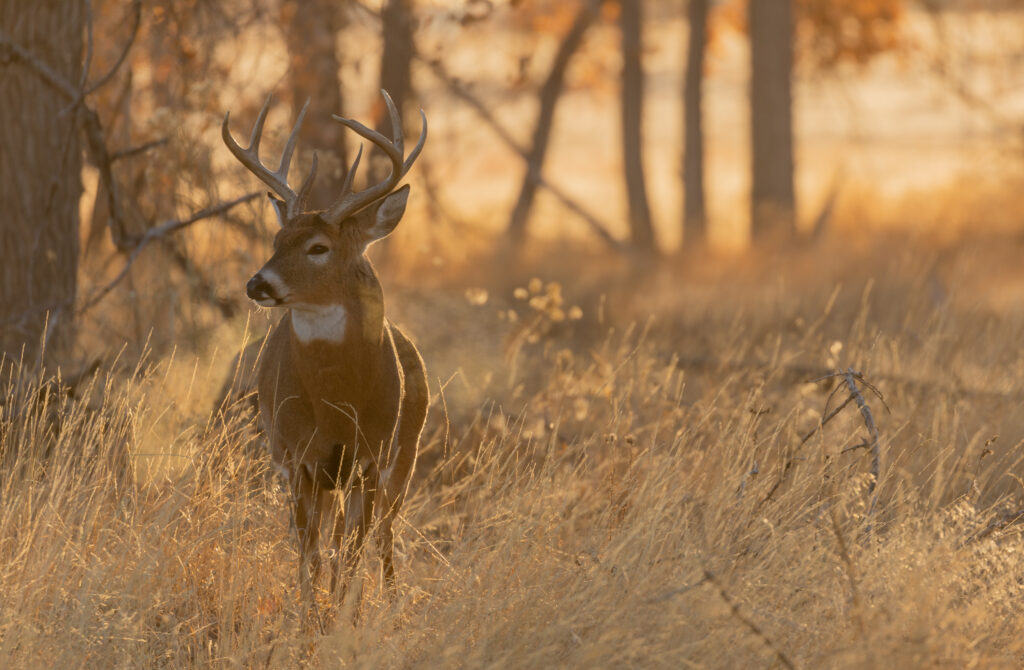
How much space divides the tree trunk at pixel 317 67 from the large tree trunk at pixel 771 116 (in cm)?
702

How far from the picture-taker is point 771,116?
53.6 feet

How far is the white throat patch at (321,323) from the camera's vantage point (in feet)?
15.7

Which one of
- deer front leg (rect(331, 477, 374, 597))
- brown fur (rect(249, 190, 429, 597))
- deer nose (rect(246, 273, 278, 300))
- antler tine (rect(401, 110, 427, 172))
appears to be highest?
antler tine (rect(401, 110, 427, 172))

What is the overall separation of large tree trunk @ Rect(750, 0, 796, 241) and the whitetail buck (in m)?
11.3

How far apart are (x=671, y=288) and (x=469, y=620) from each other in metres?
8.68

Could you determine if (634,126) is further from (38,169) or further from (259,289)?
(259,289)

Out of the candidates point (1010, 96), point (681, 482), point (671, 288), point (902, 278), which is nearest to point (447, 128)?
point (671, 288)

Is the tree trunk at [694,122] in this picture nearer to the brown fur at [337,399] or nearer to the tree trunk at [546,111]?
the tree trunk at [546,111]

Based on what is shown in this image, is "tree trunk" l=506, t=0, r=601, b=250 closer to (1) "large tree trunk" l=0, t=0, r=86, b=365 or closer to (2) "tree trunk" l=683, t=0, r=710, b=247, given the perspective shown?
(2) "tree trunk" l=683, t=0, r=710, b=247

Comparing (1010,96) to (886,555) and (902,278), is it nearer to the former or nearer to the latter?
(902,278)

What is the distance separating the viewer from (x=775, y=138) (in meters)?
16.4

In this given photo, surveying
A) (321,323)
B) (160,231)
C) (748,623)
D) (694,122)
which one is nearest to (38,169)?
(160,231)

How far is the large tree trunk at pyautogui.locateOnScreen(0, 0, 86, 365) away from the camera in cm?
723

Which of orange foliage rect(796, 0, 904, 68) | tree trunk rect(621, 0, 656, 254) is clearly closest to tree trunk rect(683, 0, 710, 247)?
tree trunk rect(621, 0, 656, 254)
